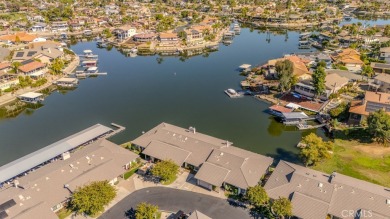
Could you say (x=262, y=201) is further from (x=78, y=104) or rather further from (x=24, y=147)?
(x=78, y=104)

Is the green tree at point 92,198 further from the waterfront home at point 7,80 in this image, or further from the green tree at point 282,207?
the waterfront home at point 7,80

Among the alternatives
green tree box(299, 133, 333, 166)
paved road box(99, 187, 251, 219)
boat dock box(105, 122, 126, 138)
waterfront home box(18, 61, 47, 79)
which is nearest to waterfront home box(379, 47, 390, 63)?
green tree box(299, 133, 333, 166)

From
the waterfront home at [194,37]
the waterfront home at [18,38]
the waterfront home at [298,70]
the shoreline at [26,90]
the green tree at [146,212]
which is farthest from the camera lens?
the waterfront home at [194,37]

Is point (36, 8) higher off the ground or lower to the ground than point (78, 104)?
higher

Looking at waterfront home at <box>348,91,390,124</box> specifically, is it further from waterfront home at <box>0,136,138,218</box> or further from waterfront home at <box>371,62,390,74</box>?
waterfront home at <box>0,136,138,218</box>

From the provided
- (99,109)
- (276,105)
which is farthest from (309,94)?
(99,109)

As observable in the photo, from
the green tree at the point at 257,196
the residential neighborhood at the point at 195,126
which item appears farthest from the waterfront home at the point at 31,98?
the green tree at the point at 257,196

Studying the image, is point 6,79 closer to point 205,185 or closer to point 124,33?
point 124,33
